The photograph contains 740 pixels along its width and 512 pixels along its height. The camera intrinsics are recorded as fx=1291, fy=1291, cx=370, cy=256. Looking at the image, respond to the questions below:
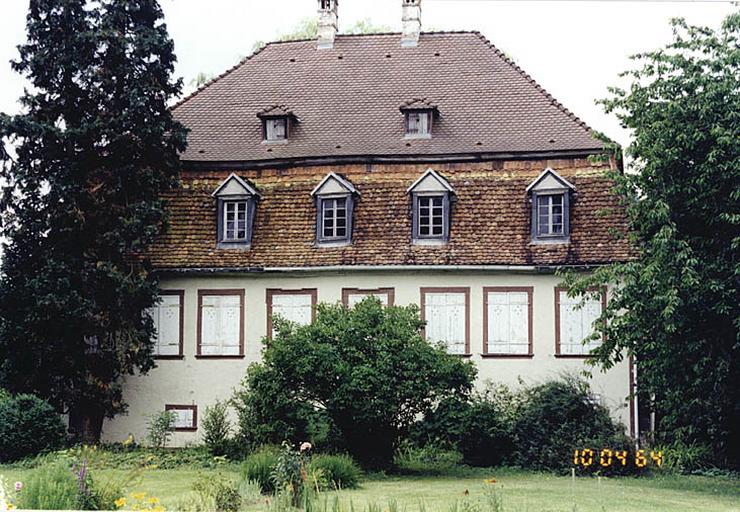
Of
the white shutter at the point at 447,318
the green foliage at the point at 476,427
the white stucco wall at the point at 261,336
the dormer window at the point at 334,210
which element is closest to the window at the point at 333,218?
the dormer window at the point at 334,210

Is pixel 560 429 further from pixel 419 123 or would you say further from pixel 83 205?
pixel 83 205

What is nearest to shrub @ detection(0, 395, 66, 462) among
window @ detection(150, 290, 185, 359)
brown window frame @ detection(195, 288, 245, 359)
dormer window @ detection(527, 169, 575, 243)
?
window @ detection(150, 290, 185, 359)

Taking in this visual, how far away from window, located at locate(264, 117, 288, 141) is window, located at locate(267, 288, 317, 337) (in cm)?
418

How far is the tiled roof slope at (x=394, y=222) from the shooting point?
98.2ft

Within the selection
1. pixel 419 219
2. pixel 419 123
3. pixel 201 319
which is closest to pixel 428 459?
pixel 419 219

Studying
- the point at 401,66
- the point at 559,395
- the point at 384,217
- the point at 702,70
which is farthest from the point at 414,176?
the point at 702,70

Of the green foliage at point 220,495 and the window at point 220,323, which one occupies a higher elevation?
the window at point 220,323

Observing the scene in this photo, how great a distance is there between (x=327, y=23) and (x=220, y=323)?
9755 mm

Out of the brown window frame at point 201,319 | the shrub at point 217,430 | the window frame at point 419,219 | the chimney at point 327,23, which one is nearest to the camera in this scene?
the shrub at point 217,430

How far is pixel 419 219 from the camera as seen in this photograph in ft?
101

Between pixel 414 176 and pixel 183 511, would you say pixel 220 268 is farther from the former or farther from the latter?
pixel 183 511

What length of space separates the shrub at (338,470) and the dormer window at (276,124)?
41.2 ft

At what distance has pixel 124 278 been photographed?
28641mm

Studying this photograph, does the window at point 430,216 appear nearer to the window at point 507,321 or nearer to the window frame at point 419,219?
the window frame at point 419,219
